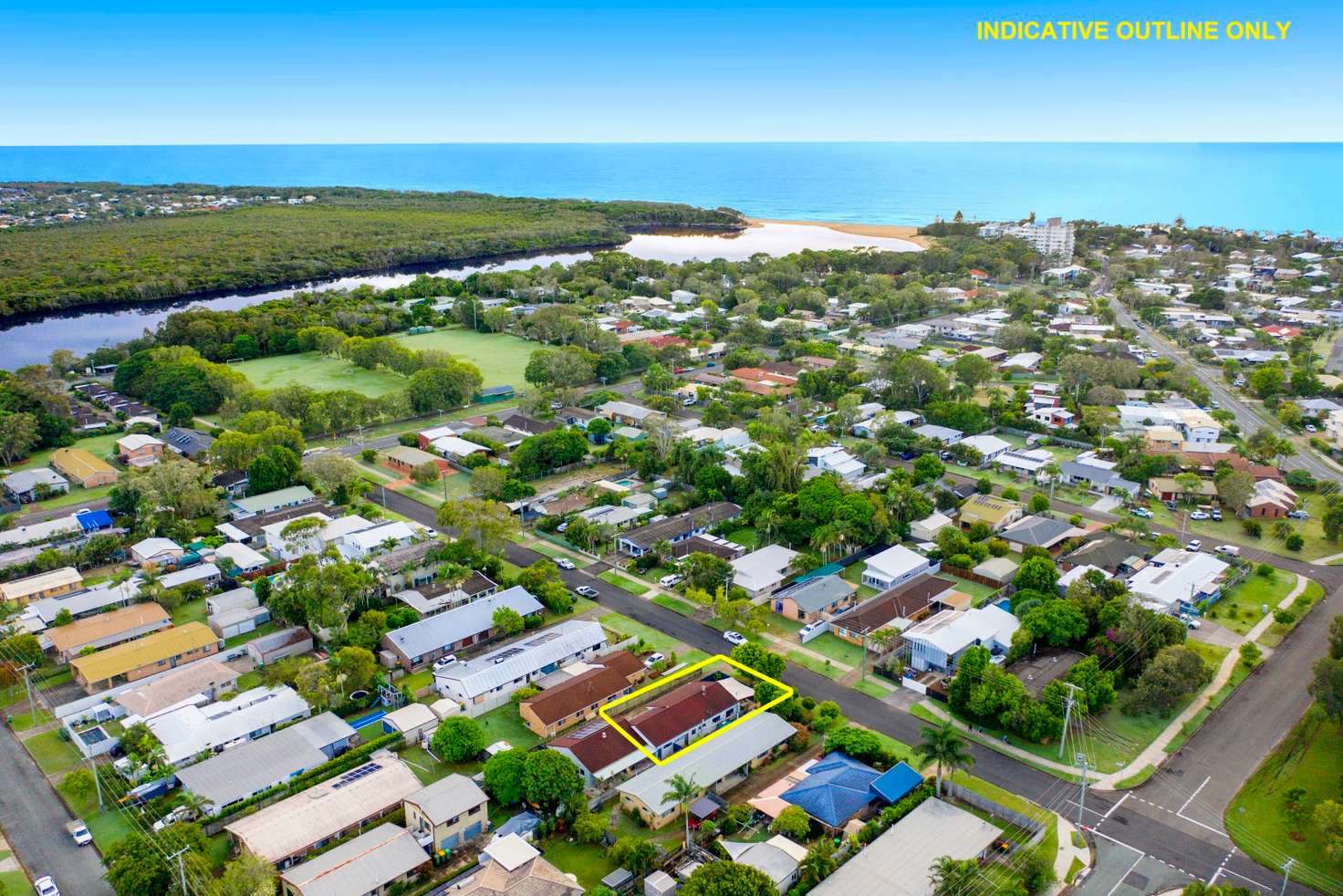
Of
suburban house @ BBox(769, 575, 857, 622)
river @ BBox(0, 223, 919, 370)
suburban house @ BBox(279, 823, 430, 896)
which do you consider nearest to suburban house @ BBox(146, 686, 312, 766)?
suburban house @ BBox(279, 823, 430, 896)

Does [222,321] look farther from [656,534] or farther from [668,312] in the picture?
[656,534]

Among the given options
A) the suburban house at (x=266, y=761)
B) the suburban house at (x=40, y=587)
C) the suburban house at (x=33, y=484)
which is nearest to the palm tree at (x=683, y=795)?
the suburban house at (x=266, y=761)

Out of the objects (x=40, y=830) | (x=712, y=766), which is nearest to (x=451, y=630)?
(x=712, y=766)

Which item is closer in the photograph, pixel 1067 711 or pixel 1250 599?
pixel 1067 711

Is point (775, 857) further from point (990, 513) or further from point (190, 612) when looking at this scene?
point (190, 612)

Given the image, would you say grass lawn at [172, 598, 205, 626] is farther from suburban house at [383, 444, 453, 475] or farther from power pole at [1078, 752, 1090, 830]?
power pole at [1078, 752, 1090, 830]

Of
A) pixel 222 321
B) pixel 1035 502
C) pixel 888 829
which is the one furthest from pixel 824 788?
pixel 222 321

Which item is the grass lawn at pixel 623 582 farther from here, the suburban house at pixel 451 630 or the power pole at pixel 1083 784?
the power pole at pixel 1083 784

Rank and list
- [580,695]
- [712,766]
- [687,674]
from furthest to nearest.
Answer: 1. [687,674]
2. [580,695]
3. [712,766]
